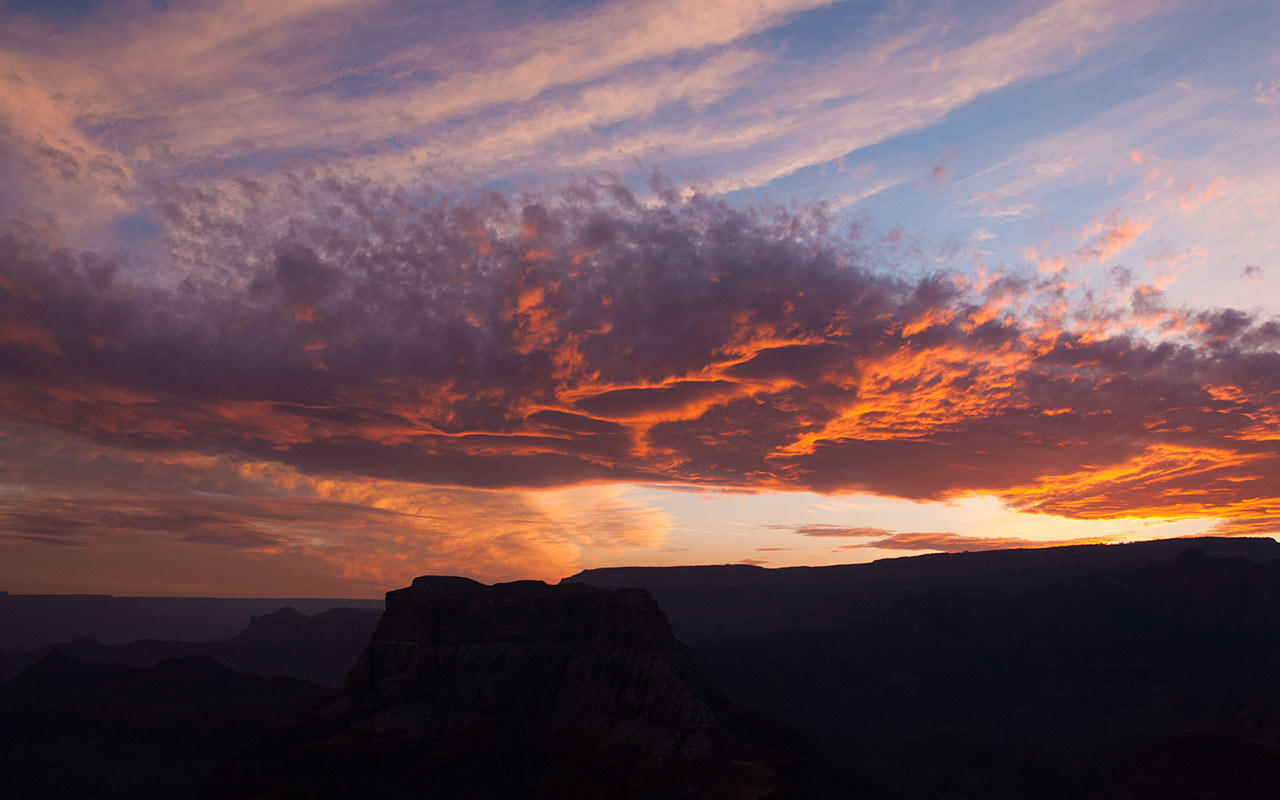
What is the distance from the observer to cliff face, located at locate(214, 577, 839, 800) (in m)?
73.8

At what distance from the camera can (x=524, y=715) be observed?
89.3m

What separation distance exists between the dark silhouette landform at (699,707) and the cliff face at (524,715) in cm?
26

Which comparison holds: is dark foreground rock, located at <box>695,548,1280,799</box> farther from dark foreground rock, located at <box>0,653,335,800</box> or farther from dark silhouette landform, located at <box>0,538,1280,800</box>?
dark foreground rock, located at <box>0,653,335,800</box>

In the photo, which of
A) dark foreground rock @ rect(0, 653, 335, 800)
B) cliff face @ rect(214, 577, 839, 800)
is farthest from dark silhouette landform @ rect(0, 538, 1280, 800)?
dark foreground rock @ rect(0, 653, 335, 800)

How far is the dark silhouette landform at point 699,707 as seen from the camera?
78375 millimetres

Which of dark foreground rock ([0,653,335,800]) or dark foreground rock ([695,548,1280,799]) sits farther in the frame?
dark foreground rock ([0,653,335,800])

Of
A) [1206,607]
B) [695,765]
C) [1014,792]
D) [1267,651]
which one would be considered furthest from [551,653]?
[1206,607]

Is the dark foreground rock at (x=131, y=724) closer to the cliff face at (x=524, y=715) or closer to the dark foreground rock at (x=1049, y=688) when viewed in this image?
the cliff face at (x=524, y=715)

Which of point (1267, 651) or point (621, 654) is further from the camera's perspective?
point (1267, 651)

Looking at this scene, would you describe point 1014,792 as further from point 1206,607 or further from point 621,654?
point 1206,607

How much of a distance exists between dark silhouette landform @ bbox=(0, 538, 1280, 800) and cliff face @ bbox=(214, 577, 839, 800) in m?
0.26

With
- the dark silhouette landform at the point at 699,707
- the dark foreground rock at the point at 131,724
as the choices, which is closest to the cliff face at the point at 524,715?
the dark silhouette landform at the point at 699,707

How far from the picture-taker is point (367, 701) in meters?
93.2

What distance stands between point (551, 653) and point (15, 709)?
9847cm
